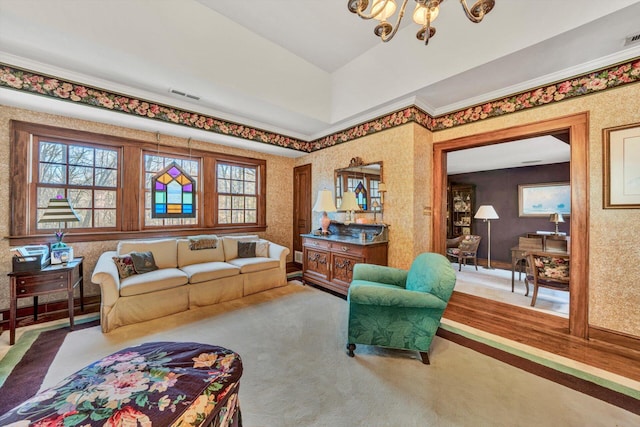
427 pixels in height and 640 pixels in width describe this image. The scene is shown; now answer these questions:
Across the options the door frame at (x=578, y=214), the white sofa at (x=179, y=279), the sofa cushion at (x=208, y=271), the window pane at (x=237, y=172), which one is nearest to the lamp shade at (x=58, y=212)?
the white sofa at (x=179, y=279)

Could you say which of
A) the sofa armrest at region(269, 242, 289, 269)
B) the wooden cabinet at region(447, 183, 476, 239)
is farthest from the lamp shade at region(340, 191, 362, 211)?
the wooden cabinet at region(447, 183, 476, 239)

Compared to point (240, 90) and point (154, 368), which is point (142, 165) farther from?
point (154, 368)

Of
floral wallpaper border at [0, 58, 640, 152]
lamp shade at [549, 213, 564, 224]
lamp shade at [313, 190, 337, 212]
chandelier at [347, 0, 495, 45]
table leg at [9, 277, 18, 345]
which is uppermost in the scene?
floral wallpaper border at [0, 58, 640, 152]

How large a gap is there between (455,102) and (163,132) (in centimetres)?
427

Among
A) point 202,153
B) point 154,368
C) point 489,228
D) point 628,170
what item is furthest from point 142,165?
point 489,228

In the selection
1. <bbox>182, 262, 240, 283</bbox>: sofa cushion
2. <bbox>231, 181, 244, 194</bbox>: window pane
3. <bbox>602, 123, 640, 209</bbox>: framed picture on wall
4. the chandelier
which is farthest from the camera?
<bbox>231, 181, 244, 194</bbox>: window pane

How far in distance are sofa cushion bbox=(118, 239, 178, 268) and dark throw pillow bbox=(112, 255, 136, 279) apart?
206 mm

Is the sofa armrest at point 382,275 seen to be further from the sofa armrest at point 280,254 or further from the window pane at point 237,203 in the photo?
the window pane at point 237,203

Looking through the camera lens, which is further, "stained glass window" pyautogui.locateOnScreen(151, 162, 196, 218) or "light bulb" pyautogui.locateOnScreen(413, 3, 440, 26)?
"stained glass window" pyautogui.locateOnScreen(151, 162, 196, 218)

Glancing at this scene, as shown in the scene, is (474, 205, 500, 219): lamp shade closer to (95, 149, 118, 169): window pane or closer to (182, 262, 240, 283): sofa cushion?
(182, 262, 240, 283): sofa cushion

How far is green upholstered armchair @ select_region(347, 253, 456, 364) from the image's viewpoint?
200 cm

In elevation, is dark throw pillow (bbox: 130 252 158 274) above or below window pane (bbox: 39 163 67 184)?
below

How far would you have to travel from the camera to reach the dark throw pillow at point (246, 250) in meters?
4.02

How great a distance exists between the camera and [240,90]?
298 centimetres
